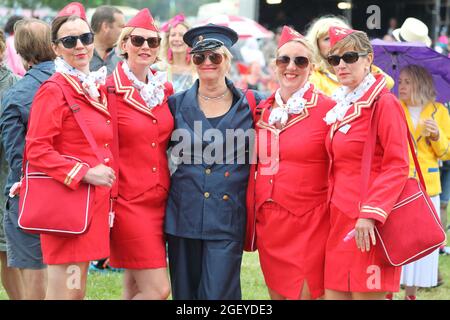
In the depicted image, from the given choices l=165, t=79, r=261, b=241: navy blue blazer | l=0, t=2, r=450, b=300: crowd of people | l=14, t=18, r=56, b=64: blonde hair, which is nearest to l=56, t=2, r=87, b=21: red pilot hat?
l=0, t=2, r=450, b=300: crowd of people

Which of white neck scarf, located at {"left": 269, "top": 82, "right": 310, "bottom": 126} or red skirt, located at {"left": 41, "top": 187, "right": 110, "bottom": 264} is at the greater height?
white neck scarf, located at {"left": 269, "top": 82, "right": 310, "bottom": 126}

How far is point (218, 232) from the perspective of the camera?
4.98m

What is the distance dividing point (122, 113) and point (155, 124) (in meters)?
0.21

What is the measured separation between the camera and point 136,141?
4977 millimetres

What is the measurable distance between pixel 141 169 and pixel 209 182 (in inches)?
16.6

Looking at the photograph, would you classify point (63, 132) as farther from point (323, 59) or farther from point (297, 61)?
point (323, 59)

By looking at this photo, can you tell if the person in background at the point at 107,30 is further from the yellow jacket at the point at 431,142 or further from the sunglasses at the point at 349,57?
the sunglasses at the point at 349,57

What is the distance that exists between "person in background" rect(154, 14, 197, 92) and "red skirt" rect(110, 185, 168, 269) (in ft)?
9.43

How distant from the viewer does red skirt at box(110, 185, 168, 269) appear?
499 centimetres

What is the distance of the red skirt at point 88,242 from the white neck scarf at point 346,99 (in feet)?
4.49

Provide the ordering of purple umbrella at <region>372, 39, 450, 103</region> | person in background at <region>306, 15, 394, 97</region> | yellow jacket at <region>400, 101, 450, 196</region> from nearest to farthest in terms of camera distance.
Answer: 1. purple umbrella at <region>372, 39, 450, 103</region>
2. person in background at <region>306, 15, 394, 97</region>
3. yellow jacket at <region>400, 101, 450, 196</region>

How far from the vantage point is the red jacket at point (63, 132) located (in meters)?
4.53

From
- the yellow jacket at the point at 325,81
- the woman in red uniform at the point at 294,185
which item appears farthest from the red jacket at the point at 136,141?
the yellow jacket at the point at 325,81

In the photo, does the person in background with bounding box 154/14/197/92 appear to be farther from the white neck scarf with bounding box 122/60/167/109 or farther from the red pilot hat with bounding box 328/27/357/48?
the red pilot hat with bounding box 328/27/357/48
